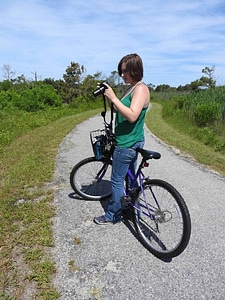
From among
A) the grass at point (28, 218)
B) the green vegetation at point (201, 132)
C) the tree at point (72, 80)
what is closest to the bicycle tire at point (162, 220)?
the grass at point (28, 218)

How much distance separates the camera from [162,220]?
9.70 feet

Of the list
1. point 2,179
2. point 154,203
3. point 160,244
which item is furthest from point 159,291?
point 2,179

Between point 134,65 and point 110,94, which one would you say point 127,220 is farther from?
point 134,65

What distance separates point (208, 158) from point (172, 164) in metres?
1.12

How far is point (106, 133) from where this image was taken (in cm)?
339

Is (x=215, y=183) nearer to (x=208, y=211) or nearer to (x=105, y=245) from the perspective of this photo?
(x=208, y=211)

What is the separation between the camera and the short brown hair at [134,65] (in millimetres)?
2615

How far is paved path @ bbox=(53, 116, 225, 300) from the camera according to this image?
92.1 inches

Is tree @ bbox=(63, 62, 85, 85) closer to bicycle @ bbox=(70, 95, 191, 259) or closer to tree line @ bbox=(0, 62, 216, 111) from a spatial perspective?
tree line @ bbox=(0, 62, 216, 111)

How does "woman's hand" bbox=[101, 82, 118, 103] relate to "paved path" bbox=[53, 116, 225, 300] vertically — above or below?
above


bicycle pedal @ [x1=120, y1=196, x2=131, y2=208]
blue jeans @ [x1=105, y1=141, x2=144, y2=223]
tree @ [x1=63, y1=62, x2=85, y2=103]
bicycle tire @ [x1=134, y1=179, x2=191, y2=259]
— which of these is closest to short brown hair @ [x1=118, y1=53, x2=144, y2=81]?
blue jeans @ [x1=105, y1=141, x2=144, y2=223]

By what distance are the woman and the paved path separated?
0.40 metres

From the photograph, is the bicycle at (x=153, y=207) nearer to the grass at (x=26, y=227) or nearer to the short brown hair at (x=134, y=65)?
the short brown hair at (x=134, y=65)

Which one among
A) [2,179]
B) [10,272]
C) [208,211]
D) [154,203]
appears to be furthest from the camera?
[2,179]
